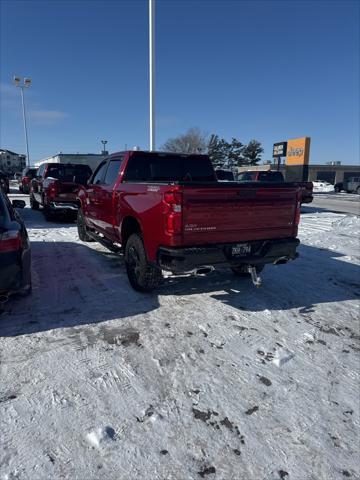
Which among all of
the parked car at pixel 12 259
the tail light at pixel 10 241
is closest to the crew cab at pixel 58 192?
the parked car at pixel 12 259

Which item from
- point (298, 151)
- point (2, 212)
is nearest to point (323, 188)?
point (298, 151)

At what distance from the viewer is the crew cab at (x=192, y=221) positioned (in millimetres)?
3959

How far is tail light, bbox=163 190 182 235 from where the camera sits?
3861mm

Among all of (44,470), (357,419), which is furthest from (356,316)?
(44,470)

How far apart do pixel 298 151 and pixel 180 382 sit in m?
38.6

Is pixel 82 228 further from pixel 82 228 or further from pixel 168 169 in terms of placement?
pixel 168 169

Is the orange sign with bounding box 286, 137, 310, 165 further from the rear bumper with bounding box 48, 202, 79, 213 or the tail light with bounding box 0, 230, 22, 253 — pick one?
the tail light with bounding box 0, 230, 22, 253

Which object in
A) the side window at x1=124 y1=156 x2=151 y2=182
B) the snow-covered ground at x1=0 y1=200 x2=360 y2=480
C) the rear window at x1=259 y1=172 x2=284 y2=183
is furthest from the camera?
the rear window at x1=259 y1=172 x2=284 y2=183

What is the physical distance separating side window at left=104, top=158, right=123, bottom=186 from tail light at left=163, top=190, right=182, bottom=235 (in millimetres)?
2253

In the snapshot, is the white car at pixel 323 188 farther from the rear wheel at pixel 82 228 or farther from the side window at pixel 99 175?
the side window at pixel 99 175

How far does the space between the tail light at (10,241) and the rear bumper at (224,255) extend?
63.7 inches

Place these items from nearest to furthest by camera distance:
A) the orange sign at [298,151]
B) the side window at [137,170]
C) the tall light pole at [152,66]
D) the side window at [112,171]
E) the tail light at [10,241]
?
the tail light at [10,241], the side window at [137,170], the side window at [112,171], the tall light pole at [152,66], the orange sign at [298,151]

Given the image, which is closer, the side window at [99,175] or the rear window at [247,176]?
the side window at [99,175]

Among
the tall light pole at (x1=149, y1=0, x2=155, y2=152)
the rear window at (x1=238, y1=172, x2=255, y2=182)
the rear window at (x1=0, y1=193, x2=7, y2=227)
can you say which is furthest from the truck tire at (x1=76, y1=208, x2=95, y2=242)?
the rear window at (x1=238, y1=172, x2=255, y2=182)
